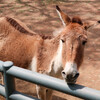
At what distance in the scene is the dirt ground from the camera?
431cm

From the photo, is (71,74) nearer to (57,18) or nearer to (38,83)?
(38,83)

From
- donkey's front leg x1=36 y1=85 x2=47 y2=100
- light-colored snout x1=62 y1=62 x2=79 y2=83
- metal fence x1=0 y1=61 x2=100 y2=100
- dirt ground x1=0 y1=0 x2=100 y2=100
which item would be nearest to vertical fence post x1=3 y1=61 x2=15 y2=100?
metal fence x1=0 y1=61 x2=100 y2=100

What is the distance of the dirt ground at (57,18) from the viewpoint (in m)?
4.31

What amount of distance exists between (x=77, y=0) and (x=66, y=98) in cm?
571

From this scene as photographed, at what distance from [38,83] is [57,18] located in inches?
230

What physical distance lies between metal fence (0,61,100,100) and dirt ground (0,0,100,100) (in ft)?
7.95

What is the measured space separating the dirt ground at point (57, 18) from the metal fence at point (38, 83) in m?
2.42

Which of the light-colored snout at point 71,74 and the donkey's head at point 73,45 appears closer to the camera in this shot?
the light-colored snout at point 71,74

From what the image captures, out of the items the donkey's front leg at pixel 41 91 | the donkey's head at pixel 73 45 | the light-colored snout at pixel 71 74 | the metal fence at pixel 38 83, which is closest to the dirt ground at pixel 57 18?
the donkey's front leg at pixel 41 91

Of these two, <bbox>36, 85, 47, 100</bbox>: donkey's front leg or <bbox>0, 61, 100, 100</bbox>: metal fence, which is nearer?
<bbox>0, 61, 100, 100</bbox>: metal fence

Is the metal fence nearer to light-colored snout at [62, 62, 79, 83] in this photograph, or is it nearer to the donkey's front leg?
light-colored snout at [62, 62, 79, 83]

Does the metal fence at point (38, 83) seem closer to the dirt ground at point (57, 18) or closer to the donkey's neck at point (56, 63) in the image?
the donkey's neck at point (56, 63)

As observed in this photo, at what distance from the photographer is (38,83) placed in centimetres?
139

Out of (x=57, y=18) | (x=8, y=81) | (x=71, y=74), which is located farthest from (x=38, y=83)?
(x=57, y=18)
